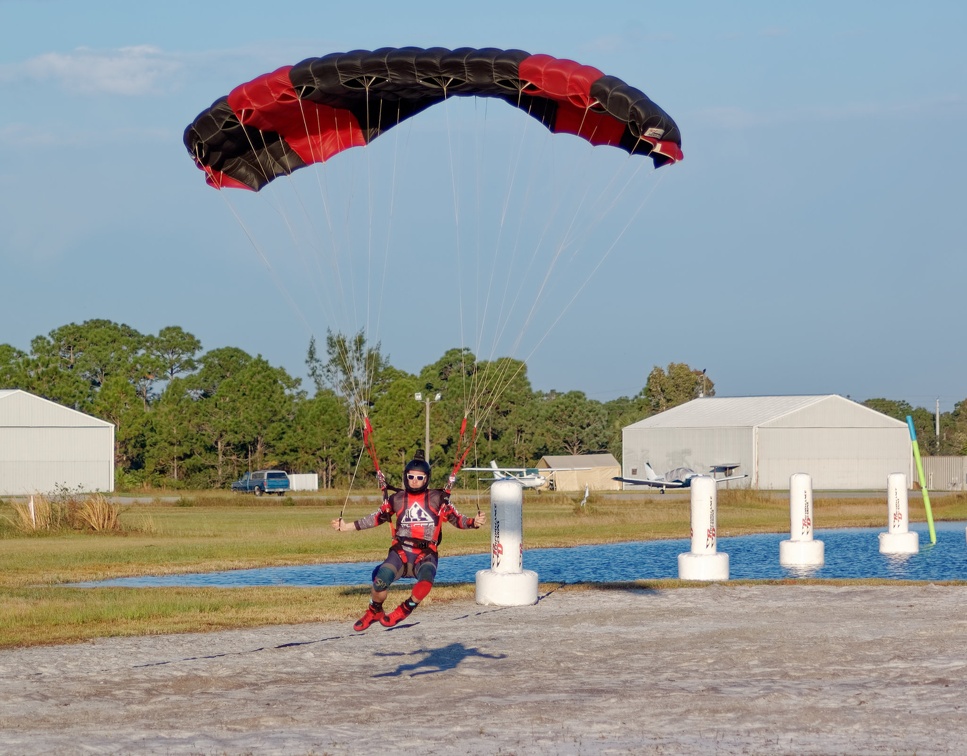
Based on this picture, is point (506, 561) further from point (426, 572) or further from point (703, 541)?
point (426, 572)

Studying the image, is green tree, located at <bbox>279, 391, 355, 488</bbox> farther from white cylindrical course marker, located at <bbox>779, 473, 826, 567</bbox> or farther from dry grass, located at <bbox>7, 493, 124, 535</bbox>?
white cylindrical course marker, located at <bbox>779, 473, 826, 567</bbox>

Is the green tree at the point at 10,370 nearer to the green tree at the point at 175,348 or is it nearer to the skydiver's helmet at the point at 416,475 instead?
the green tree at the point at 175,348

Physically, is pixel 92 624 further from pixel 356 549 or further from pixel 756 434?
pixel 756 434

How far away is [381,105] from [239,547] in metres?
16.0

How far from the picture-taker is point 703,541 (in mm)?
20922

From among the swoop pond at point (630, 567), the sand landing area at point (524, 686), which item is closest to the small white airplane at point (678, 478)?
the swoop pond at point (630, 567)

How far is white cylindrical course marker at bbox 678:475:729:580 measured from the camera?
67.7ft

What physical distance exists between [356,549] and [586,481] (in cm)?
5594

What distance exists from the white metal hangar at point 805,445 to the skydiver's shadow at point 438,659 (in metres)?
65.5

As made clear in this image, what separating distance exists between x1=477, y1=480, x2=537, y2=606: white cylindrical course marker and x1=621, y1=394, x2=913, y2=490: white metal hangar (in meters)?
61.0

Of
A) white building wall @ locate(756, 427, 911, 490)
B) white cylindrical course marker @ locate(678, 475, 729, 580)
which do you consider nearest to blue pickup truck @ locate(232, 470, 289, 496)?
white building wall @ locate(756, 427, 911, 490)

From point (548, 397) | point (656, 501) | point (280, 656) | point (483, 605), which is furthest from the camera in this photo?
point (548, 397)

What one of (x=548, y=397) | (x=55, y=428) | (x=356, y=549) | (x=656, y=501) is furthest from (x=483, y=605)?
(x=548, y=397)

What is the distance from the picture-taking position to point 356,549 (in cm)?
3059
